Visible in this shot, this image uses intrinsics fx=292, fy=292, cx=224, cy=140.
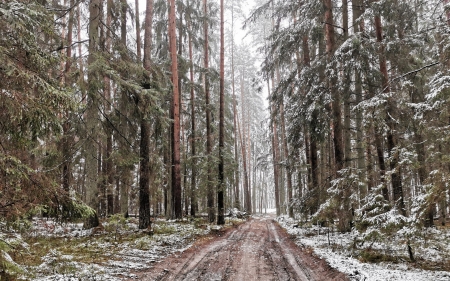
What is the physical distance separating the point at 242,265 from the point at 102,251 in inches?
156

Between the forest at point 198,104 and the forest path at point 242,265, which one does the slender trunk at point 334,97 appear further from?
the forest path at point 242,265

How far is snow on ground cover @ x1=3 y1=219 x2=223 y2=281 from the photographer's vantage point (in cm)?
587

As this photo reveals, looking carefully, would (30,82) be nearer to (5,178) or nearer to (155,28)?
(5,178)

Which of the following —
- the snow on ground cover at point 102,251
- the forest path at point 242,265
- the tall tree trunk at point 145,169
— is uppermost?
the tall tree trunk at point 145,169

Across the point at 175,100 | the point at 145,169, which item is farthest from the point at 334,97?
the point at 145,169

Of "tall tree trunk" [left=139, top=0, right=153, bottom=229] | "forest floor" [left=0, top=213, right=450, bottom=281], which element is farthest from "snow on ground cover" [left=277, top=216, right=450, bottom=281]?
"tall tree trunk" [left=139, top=0, right=153, bottom=229]

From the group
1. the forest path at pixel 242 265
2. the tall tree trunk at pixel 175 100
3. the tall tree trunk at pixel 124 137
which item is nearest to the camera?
the forest path at pixel 242 265

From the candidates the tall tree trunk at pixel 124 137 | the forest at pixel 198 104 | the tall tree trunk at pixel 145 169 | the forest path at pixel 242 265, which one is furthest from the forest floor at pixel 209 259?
the tall tree trunk at pixel 124 137

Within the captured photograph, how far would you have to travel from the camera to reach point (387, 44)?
31.0 ft

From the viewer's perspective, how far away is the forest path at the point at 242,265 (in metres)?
6.41

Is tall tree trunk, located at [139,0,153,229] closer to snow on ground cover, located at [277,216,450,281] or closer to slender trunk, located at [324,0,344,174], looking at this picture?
snow on ground cover, located at [277,216,450,281]

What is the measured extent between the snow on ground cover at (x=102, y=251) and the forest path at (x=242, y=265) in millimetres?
571

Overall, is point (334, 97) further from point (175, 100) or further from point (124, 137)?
point (124, 137)

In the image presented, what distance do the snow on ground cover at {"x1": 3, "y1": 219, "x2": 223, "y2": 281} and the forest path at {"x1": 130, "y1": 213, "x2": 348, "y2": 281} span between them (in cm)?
57
